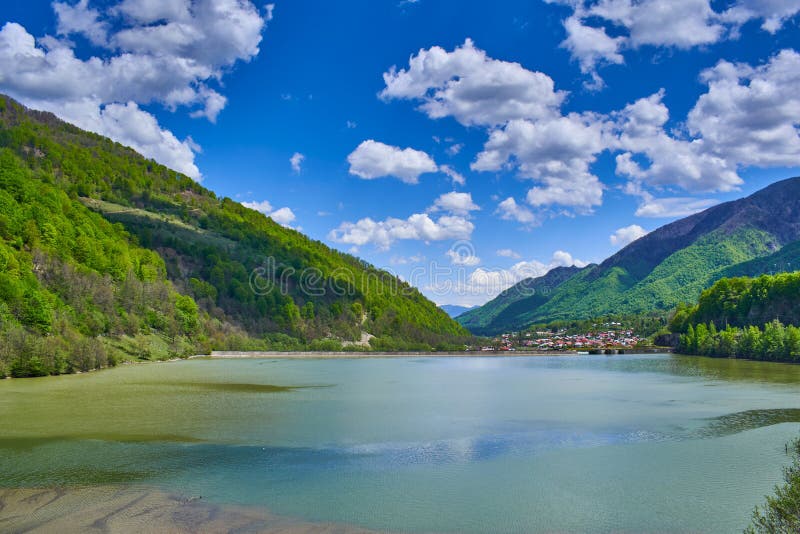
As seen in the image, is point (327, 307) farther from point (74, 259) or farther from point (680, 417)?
point (680, 417)

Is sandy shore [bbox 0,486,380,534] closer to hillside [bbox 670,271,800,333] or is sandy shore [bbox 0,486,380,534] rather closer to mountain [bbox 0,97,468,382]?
mountain [bbox 0,97,468,382]

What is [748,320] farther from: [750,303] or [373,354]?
[373,354]

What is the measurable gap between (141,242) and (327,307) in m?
51.3

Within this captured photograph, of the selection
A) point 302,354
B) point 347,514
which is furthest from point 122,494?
point 302,354

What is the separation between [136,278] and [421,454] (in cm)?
9479

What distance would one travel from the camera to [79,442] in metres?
25.6

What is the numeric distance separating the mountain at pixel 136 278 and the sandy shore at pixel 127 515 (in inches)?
1659

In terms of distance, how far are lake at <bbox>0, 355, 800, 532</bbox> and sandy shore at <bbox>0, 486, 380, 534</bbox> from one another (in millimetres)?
489

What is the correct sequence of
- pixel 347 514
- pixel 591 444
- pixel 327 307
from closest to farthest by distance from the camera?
1. pixel 347 514
2. pixel 591 444
3. pixel 327 307

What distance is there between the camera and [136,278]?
349 ft

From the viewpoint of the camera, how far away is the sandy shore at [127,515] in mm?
15227

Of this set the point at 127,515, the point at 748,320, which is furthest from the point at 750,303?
the point at 127,515

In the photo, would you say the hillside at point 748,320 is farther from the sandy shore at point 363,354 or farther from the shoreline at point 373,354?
the sandy shore at point 363,354

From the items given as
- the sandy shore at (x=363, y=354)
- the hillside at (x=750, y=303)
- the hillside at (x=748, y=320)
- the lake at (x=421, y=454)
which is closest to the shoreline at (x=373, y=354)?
the sandy shore at (x=363, y=354)
